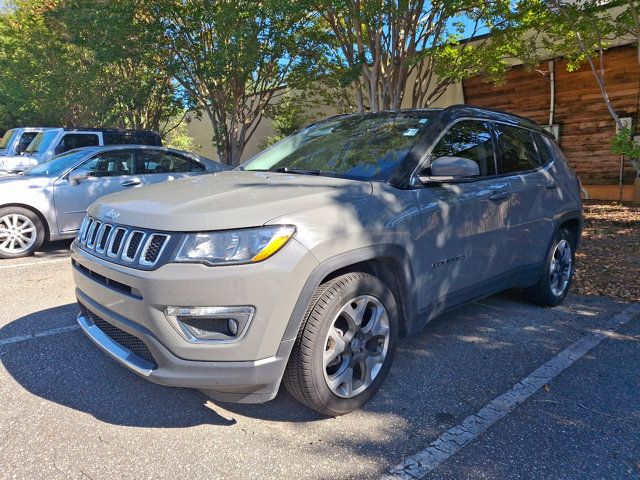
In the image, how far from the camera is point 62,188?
6.85m

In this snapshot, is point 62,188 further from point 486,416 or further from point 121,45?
point 121,45

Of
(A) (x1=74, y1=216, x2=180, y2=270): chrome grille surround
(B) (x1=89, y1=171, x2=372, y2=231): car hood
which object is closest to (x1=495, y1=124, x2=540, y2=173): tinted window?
(B) (x1=89, y1=171, x2=372, y2=231): car hood

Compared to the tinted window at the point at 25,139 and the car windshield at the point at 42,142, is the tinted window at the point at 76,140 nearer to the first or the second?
the car windshield at the point at 42,142

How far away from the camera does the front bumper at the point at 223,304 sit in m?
2.24

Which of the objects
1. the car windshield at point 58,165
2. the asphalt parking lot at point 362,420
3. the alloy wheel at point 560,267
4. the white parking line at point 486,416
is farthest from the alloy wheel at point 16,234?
the alloy wheel at point 560,267

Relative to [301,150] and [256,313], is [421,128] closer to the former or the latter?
[301,150]

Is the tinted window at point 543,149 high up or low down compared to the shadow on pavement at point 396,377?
up

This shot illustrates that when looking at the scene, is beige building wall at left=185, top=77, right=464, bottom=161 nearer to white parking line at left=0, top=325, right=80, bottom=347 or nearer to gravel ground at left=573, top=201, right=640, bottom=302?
gravel ground at left=573, top=201, right=640, bottom=302

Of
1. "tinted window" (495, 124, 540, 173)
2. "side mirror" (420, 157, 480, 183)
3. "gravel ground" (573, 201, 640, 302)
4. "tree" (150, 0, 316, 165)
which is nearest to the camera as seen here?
"side mirror" (420, 157, 480, 183)

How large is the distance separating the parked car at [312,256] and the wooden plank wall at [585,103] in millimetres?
8855

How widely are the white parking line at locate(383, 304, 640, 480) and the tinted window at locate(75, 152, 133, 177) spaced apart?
249 inches

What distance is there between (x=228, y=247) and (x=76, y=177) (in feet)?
18.0

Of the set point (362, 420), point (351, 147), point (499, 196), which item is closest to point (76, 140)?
point (351, 147)

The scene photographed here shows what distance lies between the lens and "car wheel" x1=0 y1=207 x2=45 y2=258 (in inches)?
261
